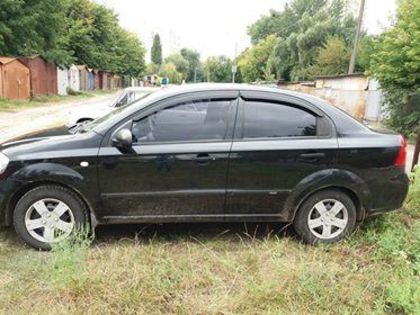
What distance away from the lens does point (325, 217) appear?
445cm

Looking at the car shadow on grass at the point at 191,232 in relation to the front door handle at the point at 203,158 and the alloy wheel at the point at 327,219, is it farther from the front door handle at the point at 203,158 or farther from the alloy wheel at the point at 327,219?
the front door handle at the point at 203,158

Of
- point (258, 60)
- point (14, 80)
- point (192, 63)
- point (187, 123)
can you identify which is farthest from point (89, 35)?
point (192, 63)

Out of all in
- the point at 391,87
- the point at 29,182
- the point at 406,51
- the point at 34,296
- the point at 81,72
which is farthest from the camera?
the point at 81,72

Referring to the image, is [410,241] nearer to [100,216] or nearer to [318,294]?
[318,294]

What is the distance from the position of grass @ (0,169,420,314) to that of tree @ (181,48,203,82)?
110 metres

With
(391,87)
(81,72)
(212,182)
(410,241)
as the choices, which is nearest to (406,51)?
(391,87)

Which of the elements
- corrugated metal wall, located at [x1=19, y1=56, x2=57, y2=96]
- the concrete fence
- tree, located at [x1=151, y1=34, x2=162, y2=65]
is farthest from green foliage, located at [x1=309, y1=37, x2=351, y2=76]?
tree, located at [x1=151, y1=34, x2=162, y2=65]

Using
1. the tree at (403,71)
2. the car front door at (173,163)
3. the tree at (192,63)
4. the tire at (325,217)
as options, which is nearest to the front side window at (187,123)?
the car front door at (173,163)

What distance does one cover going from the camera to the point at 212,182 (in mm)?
4238

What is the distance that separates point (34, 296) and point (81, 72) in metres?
42.3

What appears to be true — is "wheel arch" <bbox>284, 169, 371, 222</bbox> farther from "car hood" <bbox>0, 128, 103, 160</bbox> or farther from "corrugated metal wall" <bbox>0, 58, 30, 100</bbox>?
"corrugated metal wall" <bbox>0, 58, 30, 100</bbox>

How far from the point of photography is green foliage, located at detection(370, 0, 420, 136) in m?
12.9

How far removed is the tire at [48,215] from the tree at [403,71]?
11277 mm

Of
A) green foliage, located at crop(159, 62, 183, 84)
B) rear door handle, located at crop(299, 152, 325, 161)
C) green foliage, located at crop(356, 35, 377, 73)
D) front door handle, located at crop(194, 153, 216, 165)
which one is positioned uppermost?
green foliage, located at crop(356, 35, 377, 73)
